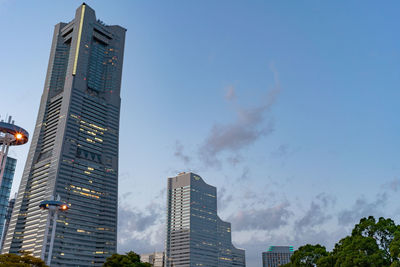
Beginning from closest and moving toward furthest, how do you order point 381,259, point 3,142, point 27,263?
point 381,259 → point 27,263 → point 3,142

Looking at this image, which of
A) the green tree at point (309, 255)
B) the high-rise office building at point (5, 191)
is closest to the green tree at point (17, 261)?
the green tree at point (309, 255)

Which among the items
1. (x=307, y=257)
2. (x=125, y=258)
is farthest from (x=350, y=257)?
(x=125, y=258)

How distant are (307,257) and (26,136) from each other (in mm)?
57696

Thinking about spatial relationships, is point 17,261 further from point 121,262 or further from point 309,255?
point 309,255

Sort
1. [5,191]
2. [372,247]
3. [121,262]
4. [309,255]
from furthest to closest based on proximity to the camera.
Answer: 1. [5,191]
2. [121,262]
3. [309,255]
4. [372,247]

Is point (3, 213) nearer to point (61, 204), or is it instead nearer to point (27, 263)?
point (61, 204)

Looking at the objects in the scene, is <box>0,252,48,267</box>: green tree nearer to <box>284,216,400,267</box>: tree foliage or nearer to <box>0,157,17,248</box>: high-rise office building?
<box>284,216,400,267</box>: tree foliage

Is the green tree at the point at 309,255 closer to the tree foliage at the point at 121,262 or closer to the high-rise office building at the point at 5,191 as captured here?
the tree foliage at the point at 121,262

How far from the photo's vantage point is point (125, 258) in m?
77.8

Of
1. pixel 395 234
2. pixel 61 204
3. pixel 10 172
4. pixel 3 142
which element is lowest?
pixel 395 234

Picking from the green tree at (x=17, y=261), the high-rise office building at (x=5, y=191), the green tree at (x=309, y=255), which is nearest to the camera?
the green tree at (x=17, y=261)

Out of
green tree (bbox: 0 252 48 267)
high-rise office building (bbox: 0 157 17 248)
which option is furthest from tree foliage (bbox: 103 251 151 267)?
high-rise office building (bbox: 0 157 17 248)

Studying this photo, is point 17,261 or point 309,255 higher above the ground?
point 309,255

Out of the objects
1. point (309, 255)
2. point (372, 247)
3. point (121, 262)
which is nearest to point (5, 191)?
point (121, 262)
